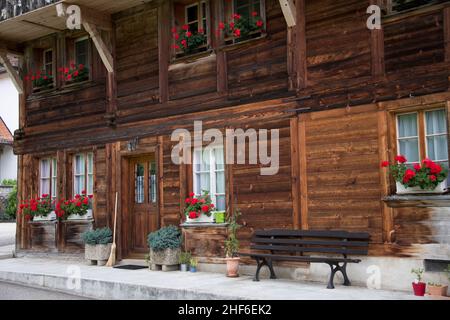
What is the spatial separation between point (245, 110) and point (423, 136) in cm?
318

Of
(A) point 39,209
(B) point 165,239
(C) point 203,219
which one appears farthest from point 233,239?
(A) point 39,209

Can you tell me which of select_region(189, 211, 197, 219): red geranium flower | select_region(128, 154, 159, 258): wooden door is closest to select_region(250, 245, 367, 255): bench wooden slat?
select_region(189, 211, 197, 219): red geranium flower

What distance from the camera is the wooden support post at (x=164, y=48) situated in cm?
1148

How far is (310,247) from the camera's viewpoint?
29.9 feet

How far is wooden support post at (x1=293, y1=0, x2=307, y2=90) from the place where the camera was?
9.45m

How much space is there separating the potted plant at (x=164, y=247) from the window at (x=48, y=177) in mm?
4157

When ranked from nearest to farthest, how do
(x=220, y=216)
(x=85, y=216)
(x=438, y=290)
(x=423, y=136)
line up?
(x=438, y=290) → (x=423, y=136) → (x=220, y=216) → (x=85, y=216)

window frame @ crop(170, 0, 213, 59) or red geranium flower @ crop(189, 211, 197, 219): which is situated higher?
window frame @ crop(170, 0, 213, 59)

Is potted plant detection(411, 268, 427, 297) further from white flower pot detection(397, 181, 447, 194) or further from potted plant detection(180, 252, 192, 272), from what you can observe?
potted plant detection(180, 252, 192, 272)

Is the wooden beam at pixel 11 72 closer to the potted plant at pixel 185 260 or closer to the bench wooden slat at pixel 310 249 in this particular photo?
the potted plant at pixel 185 260

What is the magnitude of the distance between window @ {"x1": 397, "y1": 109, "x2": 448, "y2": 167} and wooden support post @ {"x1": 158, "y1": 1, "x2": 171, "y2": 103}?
4800 mm

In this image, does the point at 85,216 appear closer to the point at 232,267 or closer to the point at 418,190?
the point at 232,267

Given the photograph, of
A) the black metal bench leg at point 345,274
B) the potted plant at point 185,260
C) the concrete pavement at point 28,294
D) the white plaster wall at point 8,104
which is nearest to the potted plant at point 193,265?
the potted plant at point 185,260
